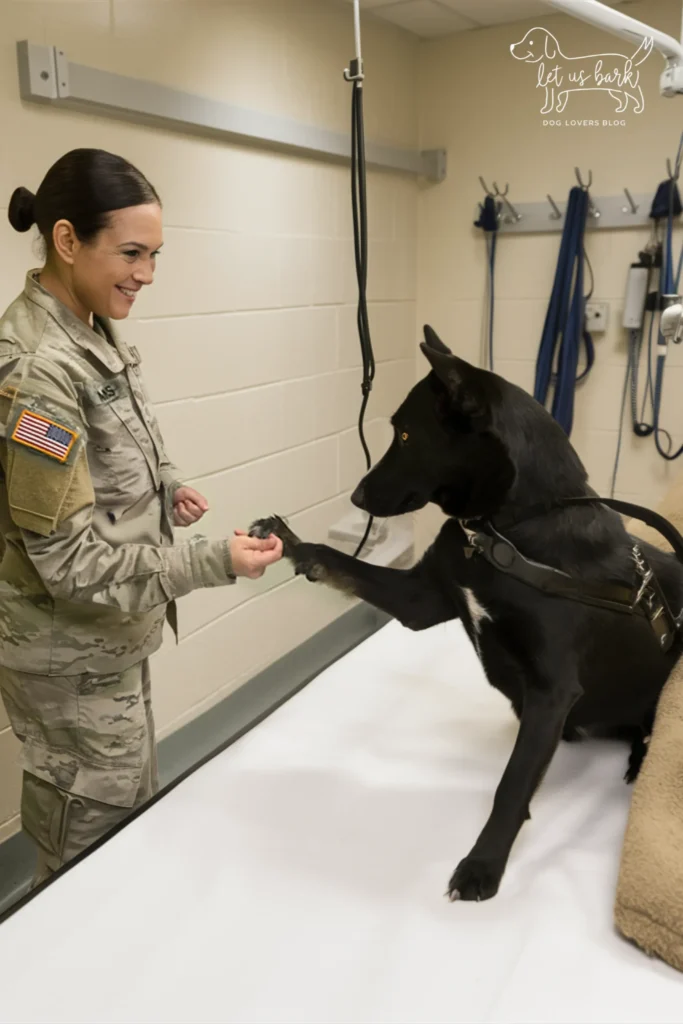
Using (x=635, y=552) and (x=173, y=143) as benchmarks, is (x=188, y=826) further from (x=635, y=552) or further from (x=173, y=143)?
(x=173, y=143)

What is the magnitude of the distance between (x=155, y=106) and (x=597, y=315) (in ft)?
5.53

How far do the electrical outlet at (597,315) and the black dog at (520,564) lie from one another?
1.84 meters

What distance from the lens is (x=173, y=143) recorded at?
195 centimetres

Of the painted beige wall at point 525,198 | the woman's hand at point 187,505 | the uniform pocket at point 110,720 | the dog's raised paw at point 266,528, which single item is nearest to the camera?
the dog's raised paw at point 266,528

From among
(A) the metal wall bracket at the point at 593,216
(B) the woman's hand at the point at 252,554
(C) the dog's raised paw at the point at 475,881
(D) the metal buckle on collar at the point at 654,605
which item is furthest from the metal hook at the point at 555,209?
(C) the dog's raised paw at the point at 475,881

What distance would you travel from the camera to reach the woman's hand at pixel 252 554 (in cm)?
115

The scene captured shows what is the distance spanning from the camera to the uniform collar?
1.21 metres

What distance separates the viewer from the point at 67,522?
1120 millimetres

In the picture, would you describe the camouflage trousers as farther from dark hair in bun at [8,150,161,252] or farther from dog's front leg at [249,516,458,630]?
dark hair in bun at [8,150,161,252]

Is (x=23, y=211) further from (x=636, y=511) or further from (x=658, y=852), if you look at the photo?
(x=658, y=852)

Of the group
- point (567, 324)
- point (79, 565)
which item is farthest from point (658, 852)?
point (567, 324)

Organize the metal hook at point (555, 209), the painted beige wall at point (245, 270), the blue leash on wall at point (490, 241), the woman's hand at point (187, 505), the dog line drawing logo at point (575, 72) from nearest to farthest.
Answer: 1. the woman's hand at point (187, 505)
2. the painted beige wall at point (245, 270)
3. the dog line drawing logo at point (575, 72)
4. the metal hook at point (555, 209)
5. the blue leash on wall at point (490, 241)

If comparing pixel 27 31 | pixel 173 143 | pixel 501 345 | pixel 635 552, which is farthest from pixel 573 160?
pixel 635 552

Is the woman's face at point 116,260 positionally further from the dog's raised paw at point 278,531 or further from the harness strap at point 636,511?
the harness strap at point 636,511
